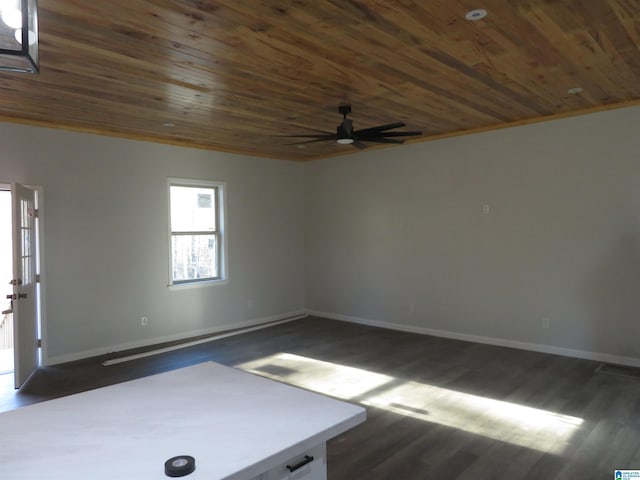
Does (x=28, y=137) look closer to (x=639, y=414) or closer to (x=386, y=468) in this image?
(x=386, y=468)

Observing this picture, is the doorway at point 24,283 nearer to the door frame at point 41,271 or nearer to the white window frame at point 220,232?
the door frame at point 41,271

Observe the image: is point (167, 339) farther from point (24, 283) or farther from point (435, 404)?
point (435, 404)

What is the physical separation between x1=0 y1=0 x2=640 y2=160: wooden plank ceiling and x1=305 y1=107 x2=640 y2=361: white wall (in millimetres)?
504

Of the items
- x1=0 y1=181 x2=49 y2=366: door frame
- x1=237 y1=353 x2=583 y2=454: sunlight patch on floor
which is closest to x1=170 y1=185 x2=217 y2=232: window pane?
x1=0 y1=181 x2=49 y2=366: door frame

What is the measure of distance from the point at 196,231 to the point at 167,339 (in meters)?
1.55

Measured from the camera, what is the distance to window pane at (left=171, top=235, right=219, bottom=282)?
20.0 ft

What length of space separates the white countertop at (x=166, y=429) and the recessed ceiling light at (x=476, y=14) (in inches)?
90.1

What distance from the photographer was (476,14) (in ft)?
8.31

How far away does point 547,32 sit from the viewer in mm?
2832

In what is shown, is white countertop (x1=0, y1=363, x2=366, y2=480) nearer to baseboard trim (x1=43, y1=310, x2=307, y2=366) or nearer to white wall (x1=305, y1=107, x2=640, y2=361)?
baseboard trim (x1=43, y1=310, x2=307, y2=366)

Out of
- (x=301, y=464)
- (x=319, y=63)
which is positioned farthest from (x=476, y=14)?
(x=301, y=464)

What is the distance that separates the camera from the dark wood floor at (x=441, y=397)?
277cm

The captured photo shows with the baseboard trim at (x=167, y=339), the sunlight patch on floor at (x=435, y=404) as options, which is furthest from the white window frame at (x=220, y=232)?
the sunlight patch on floor at (x=435, y=404)

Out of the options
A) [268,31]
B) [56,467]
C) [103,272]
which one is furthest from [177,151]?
[56,467]
